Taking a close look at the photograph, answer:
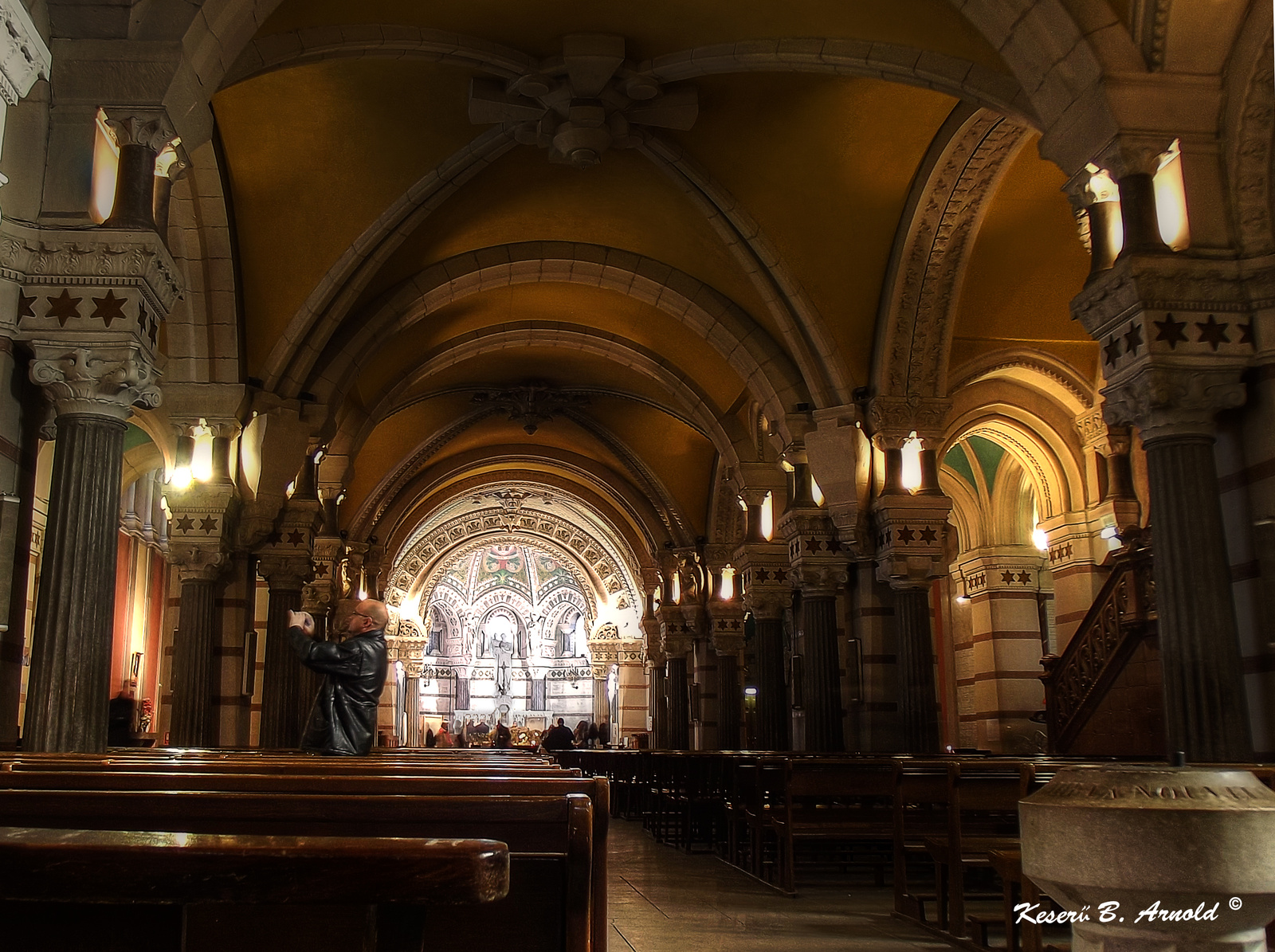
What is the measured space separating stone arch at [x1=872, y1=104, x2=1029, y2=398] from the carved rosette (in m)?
1.10

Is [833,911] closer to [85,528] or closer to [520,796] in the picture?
[85,528]

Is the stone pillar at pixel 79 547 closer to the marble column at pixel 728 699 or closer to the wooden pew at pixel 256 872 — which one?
the wooden pew at pixel 256 872

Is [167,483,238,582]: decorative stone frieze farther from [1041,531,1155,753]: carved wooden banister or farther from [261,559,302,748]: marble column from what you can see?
[1041,531,1155,753]: carved wooden banister

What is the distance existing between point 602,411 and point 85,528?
14.4 metres

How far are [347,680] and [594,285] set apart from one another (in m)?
9.23

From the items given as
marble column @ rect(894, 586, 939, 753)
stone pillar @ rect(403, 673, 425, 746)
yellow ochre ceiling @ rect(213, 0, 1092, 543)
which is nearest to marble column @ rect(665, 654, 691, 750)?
yellow ochre ceiling @ rect(213, 0, 1092, 543)

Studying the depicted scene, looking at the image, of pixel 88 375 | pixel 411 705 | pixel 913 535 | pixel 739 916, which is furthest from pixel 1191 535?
pixel 411 705

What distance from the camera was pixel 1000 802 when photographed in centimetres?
552

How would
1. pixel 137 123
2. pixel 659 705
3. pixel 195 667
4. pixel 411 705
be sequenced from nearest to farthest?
pixel 137 123 → pixel 195 667 → pixel 659 705 → pixel 411 705

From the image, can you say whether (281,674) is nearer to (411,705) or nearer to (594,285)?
(594,285)

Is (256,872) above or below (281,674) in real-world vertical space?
below

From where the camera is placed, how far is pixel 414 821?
1995 millimetres

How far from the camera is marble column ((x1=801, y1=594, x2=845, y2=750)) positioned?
469 inches

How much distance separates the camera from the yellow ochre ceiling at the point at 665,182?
9023mm
